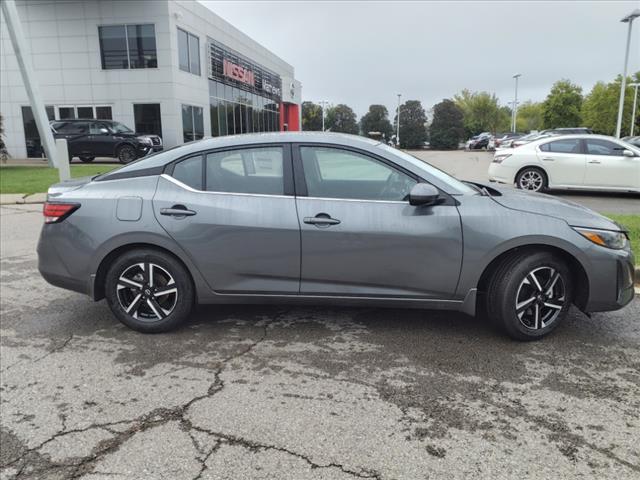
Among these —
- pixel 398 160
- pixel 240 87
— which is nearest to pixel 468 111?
pixel 240 87

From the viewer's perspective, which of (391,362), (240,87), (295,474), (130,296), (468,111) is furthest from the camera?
(468,111)

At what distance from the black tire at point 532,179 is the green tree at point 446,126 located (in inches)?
2584

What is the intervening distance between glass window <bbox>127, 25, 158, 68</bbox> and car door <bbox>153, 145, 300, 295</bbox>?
23.7m

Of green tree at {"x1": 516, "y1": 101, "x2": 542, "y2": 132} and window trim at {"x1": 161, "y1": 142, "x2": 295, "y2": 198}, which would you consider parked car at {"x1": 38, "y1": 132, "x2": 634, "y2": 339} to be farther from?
green tree at {"x1": 516, "y1": 101, "x2": 542, "y2": 132}

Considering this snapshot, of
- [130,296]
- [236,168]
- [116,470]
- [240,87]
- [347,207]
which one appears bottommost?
[116,470]

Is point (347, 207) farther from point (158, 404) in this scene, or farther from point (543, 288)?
point (158, 404)

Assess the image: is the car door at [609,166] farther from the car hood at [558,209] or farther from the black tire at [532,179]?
the car hood at [558,209]

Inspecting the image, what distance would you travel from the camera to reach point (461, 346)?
386 cm

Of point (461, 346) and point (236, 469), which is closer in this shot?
point (236, 469)

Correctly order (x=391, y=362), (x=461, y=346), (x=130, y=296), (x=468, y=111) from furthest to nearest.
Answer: (x=468, y=111) → (x=130, y=296) → (x=461, y=346) → (x=391, y=362)

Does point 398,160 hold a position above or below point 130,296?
above

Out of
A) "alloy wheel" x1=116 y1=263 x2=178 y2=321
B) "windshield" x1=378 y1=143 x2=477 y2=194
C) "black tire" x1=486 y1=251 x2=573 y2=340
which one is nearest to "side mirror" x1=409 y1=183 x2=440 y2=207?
"windshield" x1=378 y1=143 x2=477 y2=194

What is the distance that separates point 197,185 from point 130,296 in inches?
41.4

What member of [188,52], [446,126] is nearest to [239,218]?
[188,52]
